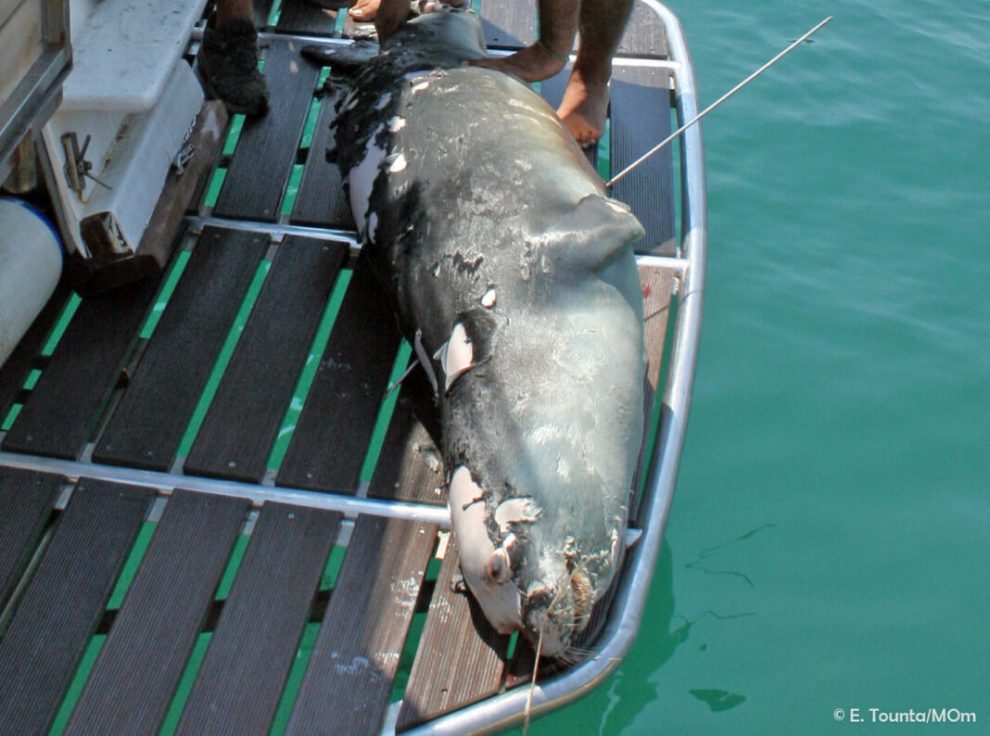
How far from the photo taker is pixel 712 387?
4109 millimetres

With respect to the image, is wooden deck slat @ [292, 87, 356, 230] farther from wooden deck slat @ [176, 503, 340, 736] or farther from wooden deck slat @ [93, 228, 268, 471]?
wooden deck slat @ [176, 503, 340, 736]

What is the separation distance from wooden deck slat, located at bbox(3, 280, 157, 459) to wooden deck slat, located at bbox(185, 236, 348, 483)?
38 cm

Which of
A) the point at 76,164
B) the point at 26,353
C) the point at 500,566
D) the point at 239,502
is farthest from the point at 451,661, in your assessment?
the point at 76,164

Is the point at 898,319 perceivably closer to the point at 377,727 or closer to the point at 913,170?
the point at 913,170

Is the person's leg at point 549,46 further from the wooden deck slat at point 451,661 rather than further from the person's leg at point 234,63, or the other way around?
the wooden deck slat at point 451,661

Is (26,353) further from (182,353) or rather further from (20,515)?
(20,515)

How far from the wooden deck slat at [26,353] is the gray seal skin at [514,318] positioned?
1.11m

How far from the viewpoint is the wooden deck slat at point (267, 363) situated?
3.23 meters

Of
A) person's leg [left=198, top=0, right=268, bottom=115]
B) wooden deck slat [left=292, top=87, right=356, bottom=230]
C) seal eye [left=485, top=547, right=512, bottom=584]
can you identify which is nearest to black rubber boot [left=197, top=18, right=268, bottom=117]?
person's leg [left=198, top=0, right=268, bottom=115]

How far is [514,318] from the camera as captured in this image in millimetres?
2848

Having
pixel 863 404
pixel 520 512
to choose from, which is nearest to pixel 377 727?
pixel 520 512

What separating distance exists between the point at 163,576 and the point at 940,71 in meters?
5.03

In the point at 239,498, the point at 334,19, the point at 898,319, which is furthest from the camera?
the point at 334,19

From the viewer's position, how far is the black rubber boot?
441 cm
